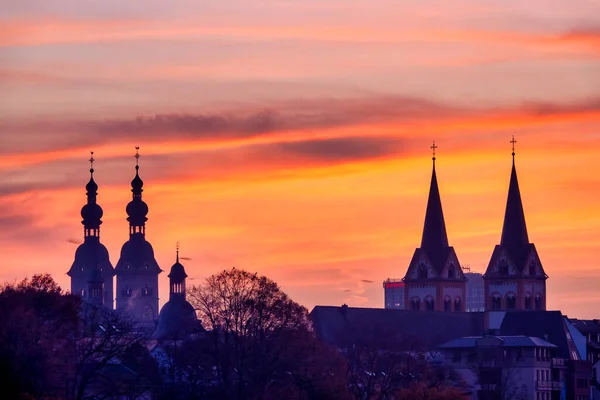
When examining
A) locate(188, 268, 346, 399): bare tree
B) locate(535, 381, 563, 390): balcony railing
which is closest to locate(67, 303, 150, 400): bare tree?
locate(188, 268, 346, 399): bare tree

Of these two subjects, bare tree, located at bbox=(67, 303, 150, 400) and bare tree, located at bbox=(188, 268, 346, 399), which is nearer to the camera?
bare tree, located at bbox=(67, 303, 150, 400)

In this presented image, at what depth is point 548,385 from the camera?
196 m

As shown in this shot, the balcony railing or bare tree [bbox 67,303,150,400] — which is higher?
the balcony railing

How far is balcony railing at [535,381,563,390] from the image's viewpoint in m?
193

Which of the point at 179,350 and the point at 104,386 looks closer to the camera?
the point at 104,386

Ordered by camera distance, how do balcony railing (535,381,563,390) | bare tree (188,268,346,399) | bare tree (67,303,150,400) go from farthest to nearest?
balcony railing (535,381,563,390) → bare tree (188,268,346,399) → bare tree (67,303,150,400)

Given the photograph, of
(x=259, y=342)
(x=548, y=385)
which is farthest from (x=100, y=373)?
(x=548, y=385)

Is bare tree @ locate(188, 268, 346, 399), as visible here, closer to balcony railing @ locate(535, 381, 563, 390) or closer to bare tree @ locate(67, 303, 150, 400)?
bare tree @ locate(67, 303, 150, 400)

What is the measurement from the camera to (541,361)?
197 metres

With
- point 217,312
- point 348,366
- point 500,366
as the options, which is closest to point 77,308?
point 217,312

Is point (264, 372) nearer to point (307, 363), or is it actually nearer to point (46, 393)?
point (307, 363)

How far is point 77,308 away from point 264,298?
1157 cm

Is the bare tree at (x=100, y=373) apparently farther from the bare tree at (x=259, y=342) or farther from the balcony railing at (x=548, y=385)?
the balcony railing at (x=548, y=385)

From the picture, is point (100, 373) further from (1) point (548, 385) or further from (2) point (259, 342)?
(1) point (548, 385)
